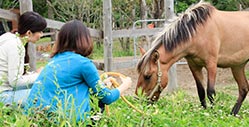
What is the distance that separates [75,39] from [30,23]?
779 millimetres

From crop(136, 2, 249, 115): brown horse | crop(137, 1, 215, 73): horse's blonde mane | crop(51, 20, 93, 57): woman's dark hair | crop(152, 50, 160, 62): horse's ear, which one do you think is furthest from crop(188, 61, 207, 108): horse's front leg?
crop(51, 20, 93, 57): woman's dark hair

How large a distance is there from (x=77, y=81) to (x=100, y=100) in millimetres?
202

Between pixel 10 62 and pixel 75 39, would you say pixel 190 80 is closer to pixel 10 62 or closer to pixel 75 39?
pixel 10 62

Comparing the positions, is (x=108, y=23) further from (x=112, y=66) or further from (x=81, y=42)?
(x=81, y=42)

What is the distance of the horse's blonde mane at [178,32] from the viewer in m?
4.84

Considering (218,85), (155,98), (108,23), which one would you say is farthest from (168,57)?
(218,85)

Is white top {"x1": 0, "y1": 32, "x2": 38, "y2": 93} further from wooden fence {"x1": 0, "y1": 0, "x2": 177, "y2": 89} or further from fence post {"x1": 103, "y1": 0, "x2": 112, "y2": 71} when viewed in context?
fence post {"x1": 103, "y1": 0, "x2": 112, "y2": 71}

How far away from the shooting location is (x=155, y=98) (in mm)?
Result: 4879

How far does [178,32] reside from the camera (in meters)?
4.85

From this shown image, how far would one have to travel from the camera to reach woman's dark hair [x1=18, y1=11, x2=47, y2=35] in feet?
10.6

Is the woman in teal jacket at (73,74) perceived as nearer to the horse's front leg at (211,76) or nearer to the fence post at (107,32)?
the horse's front leg at (211,76)

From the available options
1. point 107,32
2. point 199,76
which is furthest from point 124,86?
point 107,32

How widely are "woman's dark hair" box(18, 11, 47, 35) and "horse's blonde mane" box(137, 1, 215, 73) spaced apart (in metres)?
1.80

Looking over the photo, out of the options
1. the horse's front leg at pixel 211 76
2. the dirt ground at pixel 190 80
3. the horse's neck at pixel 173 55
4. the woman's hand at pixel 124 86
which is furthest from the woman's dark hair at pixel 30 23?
the dirt ground at pixel 190 80
